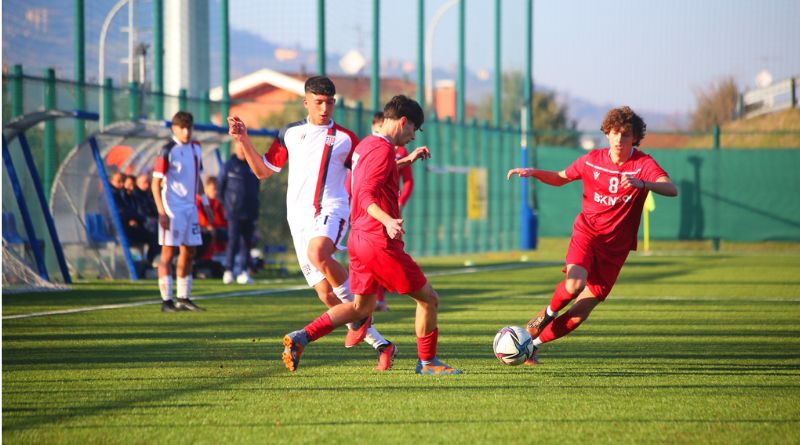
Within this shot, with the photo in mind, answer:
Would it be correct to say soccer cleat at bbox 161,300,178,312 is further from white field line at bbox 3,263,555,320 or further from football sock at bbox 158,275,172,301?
white field line at bbox 3,263,555,320

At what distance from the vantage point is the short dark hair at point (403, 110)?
7512 millimetres

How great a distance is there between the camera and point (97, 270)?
17.9 m

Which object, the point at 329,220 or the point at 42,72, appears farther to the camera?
the point at 42,72

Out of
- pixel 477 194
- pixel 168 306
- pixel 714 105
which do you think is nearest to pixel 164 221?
pixel 168 306

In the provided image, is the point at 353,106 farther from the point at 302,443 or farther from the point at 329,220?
the point at 302,443

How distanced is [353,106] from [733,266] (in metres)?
8.56

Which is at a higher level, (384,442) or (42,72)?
(42,72)

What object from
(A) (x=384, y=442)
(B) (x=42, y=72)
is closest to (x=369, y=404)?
(A) (x=384, y=442)

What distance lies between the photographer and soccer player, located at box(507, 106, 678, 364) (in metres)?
8.52

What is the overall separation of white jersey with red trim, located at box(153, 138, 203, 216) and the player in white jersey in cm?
469

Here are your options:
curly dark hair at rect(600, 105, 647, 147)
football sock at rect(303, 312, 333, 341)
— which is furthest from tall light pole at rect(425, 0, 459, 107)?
football sock at rect(303, 312, 333, 341)

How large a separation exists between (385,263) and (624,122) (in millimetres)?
2331

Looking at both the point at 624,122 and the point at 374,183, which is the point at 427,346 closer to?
the point at 374,183

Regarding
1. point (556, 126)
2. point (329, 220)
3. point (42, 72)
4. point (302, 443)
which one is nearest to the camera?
point (302, 443)
